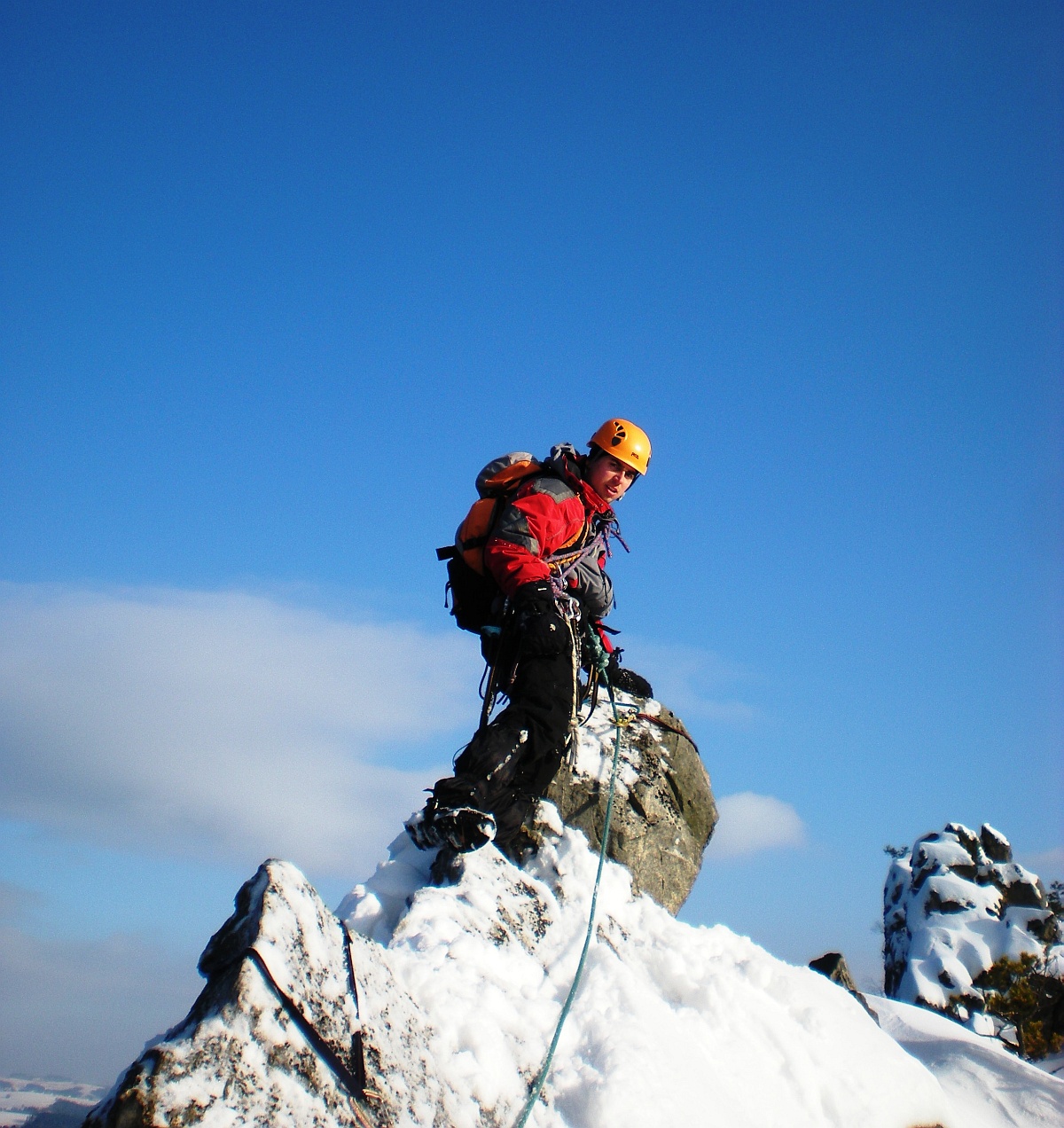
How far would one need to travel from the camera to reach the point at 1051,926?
96.0 ft

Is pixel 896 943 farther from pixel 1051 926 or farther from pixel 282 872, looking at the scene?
pixel 282 872

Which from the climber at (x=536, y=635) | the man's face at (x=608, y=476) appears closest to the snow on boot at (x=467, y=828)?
the climber at (x=536, y=635)

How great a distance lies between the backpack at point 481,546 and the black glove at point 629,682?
172 centimetres

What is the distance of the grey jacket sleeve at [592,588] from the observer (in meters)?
6.72

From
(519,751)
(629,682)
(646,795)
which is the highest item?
(629,682)

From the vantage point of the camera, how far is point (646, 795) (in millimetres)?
6777

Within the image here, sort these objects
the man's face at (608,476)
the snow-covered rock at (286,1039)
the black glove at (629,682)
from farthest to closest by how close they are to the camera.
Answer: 1. the black glove at (629,682)
2. the man's face at (608,476)
3. the snow-covered rock at (286,1039)

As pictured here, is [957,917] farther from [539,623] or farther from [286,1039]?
[286,1039]

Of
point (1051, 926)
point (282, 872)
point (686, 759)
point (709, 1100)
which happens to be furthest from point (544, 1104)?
point (1051, 926)

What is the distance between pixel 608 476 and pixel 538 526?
3.38 ft

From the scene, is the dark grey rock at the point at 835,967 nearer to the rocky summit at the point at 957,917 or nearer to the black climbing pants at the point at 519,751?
the black climbing pants at the point at 519,751

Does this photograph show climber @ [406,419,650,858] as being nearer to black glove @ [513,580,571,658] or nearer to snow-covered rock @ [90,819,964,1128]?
black glove @ [513,580,571,658]

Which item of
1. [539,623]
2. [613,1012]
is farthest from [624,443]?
[613,1012]

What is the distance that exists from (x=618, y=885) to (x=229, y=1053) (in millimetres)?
3211
